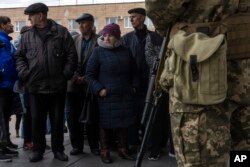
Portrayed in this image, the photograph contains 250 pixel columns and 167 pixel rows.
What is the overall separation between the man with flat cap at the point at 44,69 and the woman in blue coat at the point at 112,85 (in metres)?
0.32

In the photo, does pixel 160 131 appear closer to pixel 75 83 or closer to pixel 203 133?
pixel 75 83

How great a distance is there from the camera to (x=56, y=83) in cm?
506

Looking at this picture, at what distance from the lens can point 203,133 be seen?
2.28 meters

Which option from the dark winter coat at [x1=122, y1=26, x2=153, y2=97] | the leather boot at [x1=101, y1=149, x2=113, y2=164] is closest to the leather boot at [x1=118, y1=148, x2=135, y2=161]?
the leather boot at [x1=101, y1=149, x2=113, y2=164]

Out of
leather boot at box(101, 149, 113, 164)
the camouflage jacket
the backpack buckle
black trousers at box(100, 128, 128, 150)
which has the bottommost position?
leather boot at box(101, 149, 113, 164)

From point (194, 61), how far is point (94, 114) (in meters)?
3.19

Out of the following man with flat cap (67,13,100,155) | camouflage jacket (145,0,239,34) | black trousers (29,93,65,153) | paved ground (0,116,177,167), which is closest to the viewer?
camouflage jacket (145,0,239,34)

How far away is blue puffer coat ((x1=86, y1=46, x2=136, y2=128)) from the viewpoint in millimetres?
5062

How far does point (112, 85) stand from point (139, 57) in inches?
28.4

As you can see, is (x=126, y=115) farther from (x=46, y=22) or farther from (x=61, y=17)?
(x=61, y=17)

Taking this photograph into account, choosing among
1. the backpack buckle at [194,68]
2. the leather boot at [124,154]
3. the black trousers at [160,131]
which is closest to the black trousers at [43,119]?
the leather boot at [124,154]

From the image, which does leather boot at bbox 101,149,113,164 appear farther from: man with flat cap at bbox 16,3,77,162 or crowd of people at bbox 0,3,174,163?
man with flat cap at bbox 16,3,77,162

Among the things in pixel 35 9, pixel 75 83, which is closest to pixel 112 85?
pixel 75 83

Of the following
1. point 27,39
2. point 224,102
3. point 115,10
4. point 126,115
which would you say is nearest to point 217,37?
point 224,102
